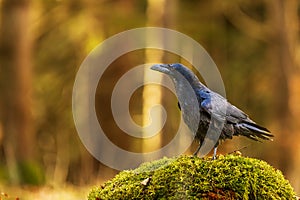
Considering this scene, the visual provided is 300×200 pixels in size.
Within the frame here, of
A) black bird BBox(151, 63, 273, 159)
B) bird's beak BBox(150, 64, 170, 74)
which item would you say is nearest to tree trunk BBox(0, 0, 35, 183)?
bird's beak BBox(150, 64, 170, 74)

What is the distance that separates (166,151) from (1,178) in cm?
340

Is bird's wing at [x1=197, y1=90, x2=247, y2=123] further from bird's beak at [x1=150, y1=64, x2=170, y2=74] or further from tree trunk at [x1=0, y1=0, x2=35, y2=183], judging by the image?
tree trunk at [x1=0, y1=0, x2=35, y2=183]

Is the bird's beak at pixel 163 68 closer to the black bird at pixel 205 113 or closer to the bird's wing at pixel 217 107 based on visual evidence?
the black bird at pixel 205 113

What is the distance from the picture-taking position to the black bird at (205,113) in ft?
16.3

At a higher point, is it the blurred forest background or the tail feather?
the blurred forest background

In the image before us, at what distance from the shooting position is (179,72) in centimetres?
504

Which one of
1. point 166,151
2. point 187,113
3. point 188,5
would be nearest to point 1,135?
point 166,151

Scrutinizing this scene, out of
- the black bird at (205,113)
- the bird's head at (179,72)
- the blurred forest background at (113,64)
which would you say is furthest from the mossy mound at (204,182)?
the blurred forest background at (113,64)

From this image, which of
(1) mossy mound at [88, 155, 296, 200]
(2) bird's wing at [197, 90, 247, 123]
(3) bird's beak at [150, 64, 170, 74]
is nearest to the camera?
(1) mossy mound at [88, 155, 296, 200]

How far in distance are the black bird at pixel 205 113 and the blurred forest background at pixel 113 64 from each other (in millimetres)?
10736

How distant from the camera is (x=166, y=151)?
13.5m

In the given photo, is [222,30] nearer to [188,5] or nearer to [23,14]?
[188,5]

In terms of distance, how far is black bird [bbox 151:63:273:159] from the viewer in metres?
4.96

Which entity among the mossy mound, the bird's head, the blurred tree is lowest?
the mossy mound
